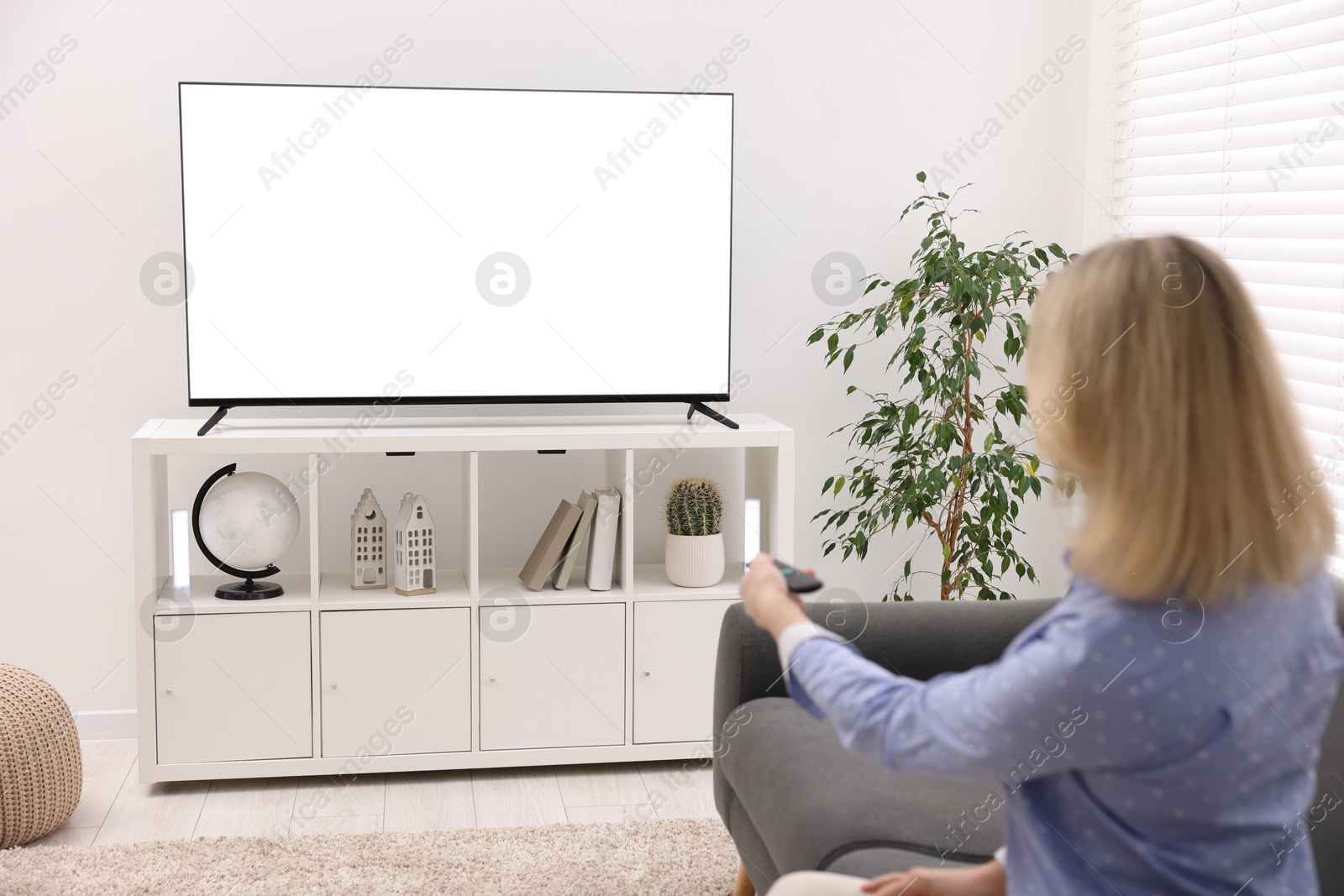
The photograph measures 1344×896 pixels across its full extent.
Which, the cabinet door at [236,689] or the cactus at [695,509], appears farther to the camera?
the cactus at [695,509]

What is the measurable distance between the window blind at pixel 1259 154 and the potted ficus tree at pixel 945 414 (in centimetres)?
37

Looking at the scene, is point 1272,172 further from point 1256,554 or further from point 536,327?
point 1256,554

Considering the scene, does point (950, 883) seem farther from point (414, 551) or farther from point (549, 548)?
point (414, 551)

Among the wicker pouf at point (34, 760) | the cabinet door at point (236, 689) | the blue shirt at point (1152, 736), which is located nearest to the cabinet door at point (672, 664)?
the cabinet door at point (236, 689)

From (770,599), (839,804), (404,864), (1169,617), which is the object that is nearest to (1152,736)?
(1169,617)

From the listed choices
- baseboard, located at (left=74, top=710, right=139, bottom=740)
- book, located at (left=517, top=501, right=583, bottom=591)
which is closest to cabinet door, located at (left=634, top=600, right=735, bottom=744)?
book, located at (left=517, top=501, right=583, bottom=591)

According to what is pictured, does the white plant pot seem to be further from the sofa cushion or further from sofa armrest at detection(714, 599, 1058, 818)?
the sofa cushion

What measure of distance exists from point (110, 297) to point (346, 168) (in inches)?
29.1

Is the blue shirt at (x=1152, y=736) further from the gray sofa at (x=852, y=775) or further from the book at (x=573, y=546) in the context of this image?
the book at (x=573, y=546)

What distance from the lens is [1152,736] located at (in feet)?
2.88

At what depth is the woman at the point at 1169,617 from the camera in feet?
2.84

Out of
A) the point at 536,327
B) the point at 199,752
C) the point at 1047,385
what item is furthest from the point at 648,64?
the point at 1047,385

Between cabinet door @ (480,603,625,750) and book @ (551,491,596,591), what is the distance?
8cm

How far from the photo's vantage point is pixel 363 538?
279cm
